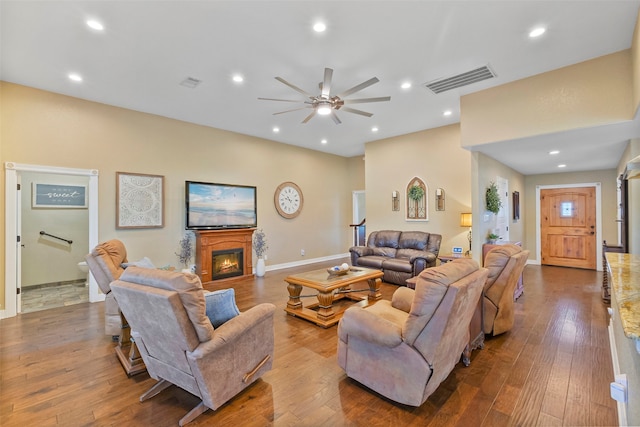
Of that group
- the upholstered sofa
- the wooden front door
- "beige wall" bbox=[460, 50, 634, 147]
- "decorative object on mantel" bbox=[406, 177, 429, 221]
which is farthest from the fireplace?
the wooden front door

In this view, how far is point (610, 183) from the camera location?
21.3ft

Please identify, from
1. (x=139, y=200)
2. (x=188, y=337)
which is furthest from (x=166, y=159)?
(x=188, y=337)

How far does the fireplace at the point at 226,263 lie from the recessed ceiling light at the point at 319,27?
4505mm

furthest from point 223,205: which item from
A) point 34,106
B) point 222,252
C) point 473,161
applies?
point 473,161

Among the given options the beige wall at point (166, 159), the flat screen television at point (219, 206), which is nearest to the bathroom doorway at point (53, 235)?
the beige wall at point (166, 159)

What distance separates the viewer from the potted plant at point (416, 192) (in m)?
6.43

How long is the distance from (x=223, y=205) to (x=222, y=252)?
1.02 m

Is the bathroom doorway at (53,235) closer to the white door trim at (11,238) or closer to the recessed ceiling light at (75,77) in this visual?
the white door trim at (11,238)

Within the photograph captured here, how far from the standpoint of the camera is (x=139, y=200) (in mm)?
5098

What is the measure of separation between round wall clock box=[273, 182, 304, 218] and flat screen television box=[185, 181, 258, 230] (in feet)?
2.28

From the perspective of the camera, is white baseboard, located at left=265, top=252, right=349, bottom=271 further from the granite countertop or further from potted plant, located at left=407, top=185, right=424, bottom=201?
the granite countertop

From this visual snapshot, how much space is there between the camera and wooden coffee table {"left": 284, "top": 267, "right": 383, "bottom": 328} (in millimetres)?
3566

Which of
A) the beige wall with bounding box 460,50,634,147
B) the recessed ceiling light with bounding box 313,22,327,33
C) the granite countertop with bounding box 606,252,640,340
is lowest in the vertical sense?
the granite countertop with bounding box 606,252,640,340

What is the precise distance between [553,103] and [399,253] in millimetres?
3435
